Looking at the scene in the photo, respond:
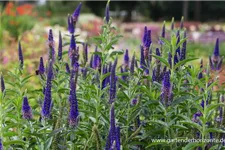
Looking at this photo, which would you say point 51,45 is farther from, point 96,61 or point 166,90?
point 166,90

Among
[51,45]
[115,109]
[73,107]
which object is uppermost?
[51,45]

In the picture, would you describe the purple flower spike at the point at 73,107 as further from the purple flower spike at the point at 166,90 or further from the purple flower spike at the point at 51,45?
the purple flower spike at the point at 51,45

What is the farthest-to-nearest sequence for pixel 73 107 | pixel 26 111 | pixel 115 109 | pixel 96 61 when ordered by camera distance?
pixel 96 61 < pixel 115 109 < pixel 26 111 < pixel 73 107

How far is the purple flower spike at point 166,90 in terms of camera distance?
2.09 m

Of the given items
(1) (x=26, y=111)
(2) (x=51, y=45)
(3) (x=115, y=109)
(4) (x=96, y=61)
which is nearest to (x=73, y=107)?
(1) (x=26, y=111)

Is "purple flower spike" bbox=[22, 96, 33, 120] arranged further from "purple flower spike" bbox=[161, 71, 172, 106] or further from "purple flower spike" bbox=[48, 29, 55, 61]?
"purple flower spike" bbox=[161, 71, 172, 106]

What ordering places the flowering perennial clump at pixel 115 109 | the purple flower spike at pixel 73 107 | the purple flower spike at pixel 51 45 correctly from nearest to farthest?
1. the purple flower spike at pixel 73 107
2. the flowering perennial clump at pixel 115 109
3. the purple flower spike at pixel 51 45

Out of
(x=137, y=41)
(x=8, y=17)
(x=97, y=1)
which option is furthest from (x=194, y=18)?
(x=8, y=17)

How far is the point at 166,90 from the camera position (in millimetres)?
2104

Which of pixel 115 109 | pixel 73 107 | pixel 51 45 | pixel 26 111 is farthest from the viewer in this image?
pixel 51 45

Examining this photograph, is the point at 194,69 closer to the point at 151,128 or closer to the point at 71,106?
the point at 151,128

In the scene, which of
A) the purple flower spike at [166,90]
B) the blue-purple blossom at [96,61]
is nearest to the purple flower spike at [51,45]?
the blue-purple blossom at [96,61]

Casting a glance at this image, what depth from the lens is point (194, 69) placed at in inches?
95.5

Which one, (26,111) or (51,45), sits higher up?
(51,45)
